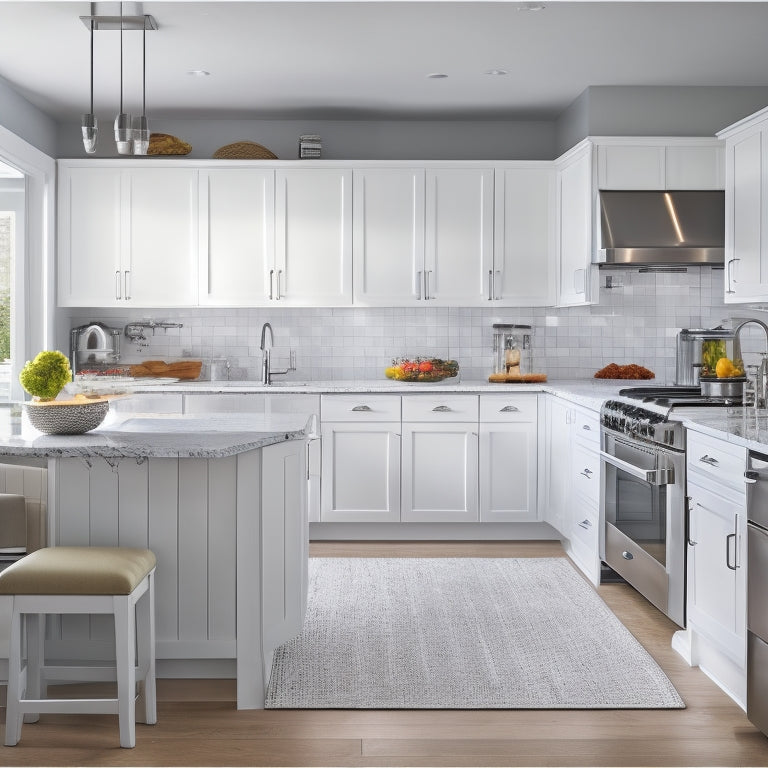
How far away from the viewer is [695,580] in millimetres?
3154

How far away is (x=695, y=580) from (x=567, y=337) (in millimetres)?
2780

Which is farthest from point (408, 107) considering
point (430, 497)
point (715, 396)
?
point (715, 396)

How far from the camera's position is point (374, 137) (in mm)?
5711

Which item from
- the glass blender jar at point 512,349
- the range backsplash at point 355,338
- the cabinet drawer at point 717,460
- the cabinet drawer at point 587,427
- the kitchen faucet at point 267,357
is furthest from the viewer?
the range backsplash at point 355,338

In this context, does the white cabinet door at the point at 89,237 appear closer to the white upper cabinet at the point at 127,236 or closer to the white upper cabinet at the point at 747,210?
the white upper cabinet at the point at 127,236

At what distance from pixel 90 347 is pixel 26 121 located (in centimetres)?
144

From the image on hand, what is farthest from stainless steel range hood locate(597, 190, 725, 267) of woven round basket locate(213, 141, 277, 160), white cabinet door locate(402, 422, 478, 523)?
woven round basket locate(213, 141, 277, 160)

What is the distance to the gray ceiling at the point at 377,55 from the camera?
12.4ft

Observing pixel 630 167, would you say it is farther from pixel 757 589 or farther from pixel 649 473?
pixel 757 589

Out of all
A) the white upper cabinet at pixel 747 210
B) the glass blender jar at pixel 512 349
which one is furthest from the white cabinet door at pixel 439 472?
the white upper cabinet at pixel 747 210

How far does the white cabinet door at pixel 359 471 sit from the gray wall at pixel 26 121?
2.50m

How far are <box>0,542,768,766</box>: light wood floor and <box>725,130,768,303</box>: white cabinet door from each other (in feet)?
6.20

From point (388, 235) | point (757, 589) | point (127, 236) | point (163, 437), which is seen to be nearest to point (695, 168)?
point (388, 235)

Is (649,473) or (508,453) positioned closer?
(649,473)
